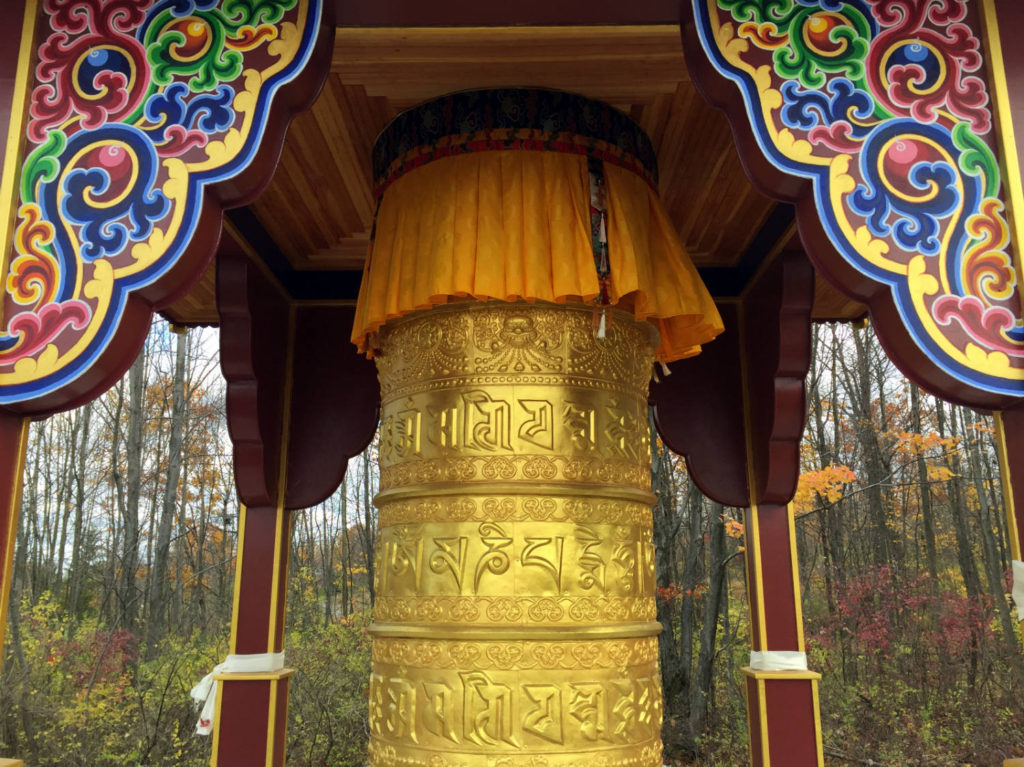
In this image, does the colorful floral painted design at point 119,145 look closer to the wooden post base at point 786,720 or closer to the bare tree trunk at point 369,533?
the wooden post base at point 786,720

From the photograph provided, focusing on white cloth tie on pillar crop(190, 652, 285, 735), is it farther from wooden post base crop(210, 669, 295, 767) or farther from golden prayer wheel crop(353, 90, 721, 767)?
golden prayer wheel crop(353, 90, 721, 767)

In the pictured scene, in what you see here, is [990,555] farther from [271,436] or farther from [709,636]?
[271,436]

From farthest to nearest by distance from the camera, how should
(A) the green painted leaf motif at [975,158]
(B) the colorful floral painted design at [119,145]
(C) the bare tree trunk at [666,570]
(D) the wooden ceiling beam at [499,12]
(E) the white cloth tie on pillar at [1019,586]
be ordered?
(C) the bare tree trunk at [666,570] < (D) the wooden ceiling beam at [499,12] < (A) the green painted leaf motif at [975,158] < (B) the colorful floral painted design at [119,145] < (E) the white cloth tie on pillar at [1019,586]

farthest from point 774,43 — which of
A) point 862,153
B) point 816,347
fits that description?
point 816,347

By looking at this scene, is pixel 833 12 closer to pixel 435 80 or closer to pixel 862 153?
pixel 862 153

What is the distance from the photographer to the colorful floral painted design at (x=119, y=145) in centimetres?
226

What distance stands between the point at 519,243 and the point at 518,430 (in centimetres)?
77

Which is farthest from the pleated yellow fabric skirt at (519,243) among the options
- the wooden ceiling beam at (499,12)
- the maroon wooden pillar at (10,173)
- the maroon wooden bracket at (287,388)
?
the maroon wooden pillar at (10,173)

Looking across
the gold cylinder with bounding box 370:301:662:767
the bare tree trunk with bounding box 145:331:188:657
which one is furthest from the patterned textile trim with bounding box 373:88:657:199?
the bare tree trunk with bounding box 145:331:188:657

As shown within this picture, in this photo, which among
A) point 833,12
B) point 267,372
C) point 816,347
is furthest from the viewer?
point 816,347

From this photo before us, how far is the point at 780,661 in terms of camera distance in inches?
192

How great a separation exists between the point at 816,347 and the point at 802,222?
11.9m

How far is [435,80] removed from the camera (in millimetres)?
3625

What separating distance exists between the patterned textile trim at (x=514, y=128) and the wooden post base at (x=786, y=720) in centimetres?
306
